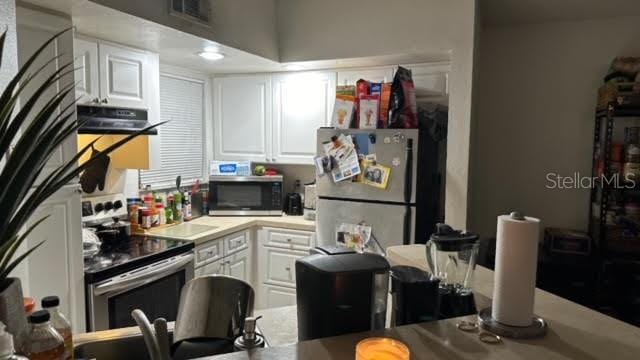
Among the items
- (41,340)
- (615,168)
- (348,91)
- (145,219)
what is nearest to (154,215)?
(145,219)

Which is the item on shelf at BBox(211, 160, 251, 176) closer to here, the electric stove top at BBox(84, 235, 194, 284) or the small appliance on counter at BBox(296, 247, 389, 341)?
the electric stove top at BBox(84, 235, 194, 284)

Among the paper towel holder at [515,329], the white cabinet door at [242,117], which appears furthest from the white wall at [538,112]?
the paper towel holder at [515,329]

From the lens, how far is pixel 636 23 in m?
3.03

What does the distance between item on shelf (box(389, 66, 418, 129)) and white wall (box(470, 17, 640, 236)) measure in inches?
29.8

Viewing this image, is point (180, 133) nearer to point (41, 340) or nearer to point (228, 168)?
point (228, 168)

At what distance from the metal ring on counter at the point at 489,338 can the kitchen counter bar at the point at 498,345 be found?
13 millimetres

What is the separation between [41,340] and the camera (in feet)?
2.85

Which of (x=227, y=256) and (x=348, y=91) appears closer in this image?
(x=348, y=91)

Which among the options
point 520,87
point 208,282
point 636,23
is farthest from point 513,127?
point 208,282

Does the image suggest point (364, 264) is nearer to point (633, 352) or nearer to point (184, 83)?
point (633, 352)

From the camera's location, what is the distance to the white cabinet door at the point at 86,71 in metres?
2.41

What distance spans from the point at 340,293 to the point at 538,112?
2.87 m

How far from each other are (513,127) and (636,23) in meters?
1.00

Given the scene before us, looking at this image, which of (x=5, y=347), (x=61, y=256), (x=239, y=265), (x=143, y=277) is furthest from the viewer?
(x=239, y=265)
